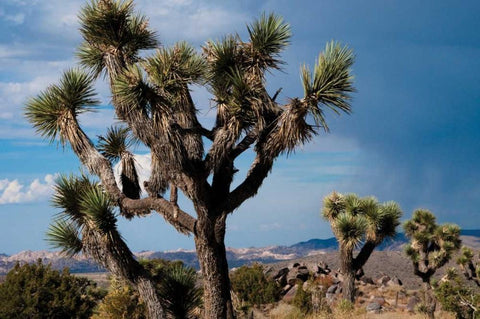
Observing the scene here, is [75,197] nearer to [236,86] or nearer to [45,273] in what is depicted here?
[236,86]

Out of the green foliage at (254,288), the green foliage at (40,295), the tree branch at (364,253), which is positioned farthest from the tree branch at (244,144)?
the green foliage at (254,288)

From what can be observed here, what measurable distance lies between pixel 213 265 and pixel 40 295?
875 centimetres

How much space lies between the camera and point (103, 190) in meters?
12.9

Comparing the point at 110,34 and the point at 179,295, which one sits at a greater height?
the point at 110,34

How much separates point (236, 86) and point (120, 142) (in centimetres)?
425

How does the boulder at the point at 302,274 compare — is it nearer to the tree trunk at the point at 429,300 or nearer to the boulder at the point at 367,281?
the boulder at the point at 367,281

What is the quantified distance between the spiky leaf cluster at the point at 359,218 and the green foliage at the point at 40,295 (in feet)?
25.8

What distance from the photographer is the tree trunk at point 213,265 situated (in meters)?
11.3

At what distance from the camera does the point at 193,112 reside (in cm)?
1249

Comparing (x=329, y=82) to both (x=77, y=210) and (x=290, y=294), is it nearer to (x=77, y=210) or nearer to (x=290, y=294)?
(x=77, y=210)

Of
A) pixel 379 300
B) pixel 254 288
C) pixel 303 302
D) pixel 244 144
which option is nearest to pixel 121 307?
pixel 244 144

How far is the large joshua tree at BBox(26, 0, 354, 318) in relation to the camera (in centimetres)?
1103

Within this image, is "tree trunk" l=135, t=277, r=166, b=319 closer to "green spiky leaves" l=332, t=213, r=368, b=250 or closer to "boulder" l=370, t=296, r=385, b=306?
"green spiky leaves" l=332, t=213, r=368, b=250

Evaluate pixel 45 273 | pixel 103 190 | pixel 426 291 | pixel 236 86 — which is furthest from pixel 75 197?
pixel 426 291
